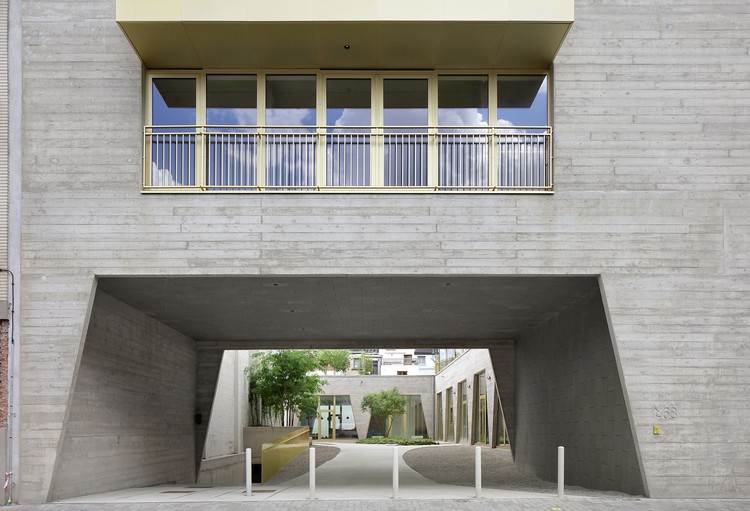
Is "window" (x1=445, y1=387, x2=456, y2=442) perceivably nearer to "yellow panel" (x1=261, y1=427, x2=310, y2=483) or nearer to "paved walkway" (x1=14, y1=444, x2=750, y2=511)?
"yellow panel" (x1=261, y1=427, x2=310, y2=483)

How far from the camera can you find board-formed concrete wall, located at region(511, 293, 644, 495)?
45.5 ft

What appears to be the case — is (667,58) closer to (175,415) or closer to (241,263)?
(241,263)

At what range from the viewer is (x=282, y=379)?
36031 mm

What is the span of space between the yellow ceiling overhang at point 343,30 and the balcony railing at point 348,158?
1.17 metres

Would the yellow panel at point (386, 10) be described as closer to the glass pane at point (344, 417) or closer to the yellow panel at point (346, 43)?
the yellow panel at point (346, 43)

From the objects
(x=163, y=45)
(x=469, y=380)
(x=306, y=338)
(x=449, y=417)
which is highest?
(x=163, y=45)

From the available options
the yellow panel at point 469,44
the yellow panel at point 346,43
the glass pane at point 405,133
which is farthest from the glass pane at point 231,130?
Result: the yellow panel at point 469,44

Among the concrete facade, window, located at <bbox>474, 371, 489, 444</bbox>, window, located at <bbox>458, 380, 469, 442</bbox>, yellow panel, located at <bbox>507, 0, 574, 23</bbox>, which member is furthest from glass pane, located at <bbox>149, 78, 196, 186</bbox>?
the concrete facade

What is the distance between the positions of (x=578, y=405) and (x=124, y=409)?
29.8ft

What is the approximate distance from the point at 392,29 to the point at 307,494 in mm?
7623

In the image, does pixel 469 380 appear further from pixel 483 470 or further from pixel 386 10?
pixel 386 10

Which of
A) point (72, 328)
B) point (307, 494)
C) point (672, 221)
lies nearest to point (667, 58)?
point (672, 221)

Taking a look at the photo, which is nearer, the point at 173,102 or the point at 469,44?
the point at 469,44

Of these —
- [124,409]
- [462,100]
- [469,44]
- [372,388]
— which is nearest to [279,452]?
[124,409]
